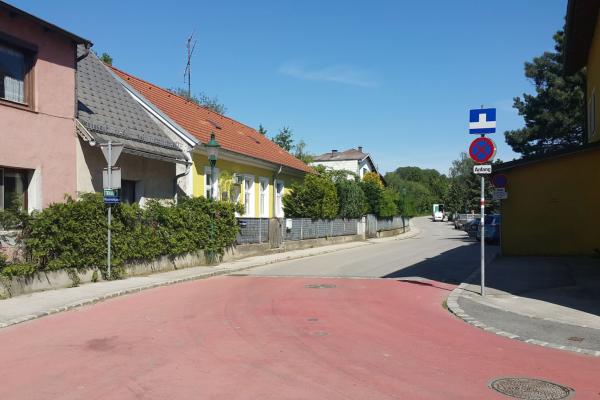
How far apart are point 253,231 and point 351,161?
4836cm

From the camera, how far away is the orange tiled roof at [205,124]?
23047 mm

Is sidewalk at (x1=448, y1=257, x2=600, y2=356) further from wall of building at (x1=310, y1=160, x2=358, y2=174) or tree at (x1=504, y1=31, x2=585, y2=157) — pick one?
wall of building at (x1=310, y1=160, x2=358, y2=174)

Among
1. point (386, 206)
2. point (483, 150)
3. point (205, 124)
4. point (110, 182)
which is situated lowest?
point (386, 206)

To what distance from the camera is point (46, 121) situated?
517 inches

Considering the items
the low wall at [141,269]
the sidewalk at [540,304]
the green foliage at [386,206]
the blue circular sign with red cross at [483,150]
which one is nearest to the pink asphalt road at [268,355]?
the sidewalk at [540,304]

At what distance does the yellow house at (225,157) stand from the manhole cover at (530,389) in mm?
15494

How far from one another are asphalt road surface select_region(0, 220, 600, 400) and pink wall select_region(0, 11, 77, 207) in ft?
13.1

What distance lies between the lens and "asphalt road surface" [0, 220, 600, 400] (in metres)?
5.36

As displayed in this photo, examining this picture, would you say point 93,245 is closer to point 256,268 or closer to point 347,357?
point 256,268

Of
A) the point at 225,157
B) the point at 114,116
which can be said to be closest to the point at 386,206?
the point at 225,157

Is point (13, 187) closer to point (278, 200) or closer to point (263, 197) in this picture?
point (263, 197)

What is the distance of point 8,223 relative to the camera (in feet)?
36.9

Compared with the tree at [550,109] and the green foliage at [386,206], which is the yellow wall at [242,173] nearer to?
the green foliage at [386,206]

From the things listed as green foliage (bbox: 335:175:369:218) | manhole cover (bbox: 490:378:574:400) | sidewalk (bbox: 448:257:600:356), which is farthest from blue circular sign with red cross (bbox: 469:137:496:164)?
green foliage (bbox: 335:175:369:218)
